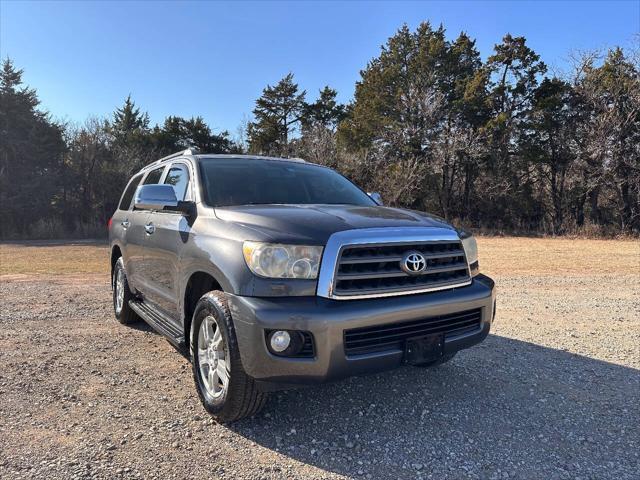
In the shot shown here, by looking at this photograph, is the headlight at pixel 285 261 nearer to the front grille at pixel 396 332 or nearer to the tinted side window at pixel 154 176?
the front grille at pixel 396 332

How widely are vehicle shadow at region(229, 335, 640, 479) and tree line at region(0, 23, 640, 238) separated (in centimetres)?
2676

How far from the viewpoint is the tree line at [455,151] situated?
28.5 metres

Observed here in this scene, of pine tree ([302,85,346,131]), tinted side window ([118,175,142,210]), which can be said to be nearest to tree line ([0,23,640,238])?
pine tree ([302,85,346,131])

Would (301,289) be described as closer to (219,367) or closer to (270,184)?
(219,367)

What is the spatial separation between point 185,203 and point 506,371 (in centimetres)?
332

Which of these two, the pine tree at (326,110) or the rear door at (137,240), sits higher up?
the pine tree at (326,110)

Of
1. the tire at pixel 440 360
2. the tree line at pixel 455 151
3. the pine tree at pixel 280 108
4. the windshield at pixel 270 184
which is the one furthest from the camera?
the pine tree at pixel 280 108

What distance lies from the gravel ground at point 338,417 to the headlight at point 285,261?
1131 mm

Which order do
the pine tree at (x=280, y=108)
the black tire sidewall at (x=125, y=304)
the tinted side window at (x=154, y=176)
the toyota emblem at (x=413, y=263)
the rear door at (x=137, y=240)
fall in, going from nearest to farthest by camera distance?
the toyota emblem at (x=413, y=263) < the rear door at (x=137, y=240) < the tinted side window at (x=154, y=176) < the black tire sidewall at (x=125, y=304) < the pine tree at (x=280, y=108)

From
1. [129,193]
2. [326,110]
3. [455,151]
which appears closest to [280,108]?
[326,110]

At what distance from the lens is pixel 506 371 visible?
4535mm

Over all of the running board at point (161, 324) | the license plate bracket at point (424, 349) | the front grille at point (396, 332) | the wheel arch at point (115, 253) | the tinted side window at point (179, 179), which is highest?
the tinted side window at point (179, 179)

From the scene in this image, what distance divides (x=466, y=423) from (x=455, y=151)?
31.3 metres

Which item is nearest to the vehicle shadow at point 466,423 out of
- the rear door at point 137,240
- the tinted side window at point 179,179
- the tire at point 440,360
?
the tire at point 440,360
